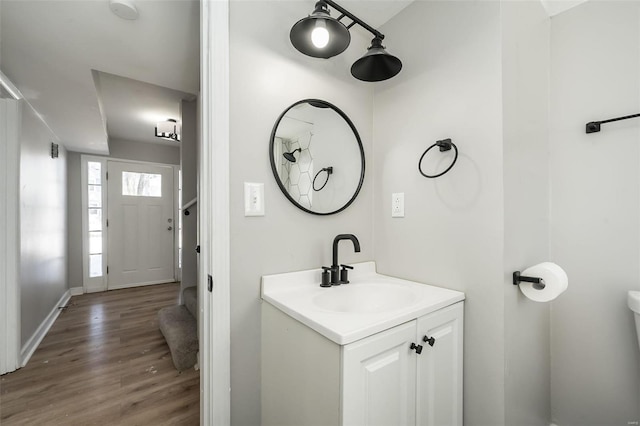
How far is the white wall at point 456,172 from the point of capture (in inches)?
41.2

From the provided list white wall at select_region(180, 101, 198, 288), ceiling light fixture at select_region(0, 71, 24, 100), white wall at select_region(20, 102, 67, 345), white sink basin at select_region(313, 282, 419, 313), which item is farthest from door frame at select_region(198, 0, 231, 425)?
white wall at select_region(20, 102, 67, 345)

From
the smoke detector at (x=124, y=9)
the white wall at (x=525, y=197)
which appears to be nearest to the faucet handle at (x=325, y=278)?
the white wall at (x=525, y=197)

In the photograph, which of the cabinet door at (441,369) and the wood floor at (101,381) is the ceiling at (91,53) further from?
the wood floor at (101,381)

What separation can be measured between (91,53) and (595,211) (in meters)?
2.91

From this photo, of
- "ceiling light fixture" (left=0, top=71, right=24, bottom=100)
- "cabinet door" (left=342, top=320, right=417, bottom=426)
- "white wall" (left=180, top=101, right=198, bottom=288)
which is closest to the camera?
"cabinet door" (left=342, top=320, right=417, bottom=426)

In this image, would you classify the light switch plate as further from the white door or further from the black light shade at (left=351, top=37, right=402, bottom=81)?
the white door

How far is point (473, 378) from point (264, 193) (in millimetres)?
1162

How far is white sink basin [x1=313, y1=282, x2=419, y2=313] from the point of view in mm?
1150

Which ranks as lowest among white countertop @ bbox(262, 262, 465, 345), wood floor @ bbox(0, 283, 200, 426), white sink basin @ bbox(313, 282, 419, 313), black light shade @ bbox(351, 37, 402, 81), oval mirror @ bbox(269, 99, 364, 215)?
wood floor @ bbox(0, 283, 200, 426)

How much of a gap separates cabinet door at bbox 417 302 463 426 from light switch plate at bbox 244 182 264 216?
75cm

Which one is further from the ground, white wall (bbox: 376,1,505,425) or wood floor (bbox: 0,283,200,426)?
white wall (bbox: 376,1,505,425)

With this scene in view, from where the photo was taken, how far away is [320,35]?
3.34ft

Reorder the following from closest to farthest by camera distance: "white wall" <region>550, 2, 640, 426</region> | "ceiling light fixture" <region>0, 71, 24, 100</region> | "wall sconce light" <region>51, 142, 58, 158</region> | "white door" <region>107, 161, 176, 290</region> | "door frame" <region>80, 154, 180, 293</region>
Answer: "white wall" <region>550, 2, 640, 426</region> < "ceiling light fixture" <region>0, 71, 24, 100</region> < "wall sconce light" <region>51, 142, 58, 158</region> < "door frame" <region>80, 154, 180, 293</region> < "white door" <region>107, 161, 176, 290</region>

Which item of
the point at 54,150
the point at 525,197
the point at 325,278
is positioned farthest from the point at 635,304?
the point at 54,150
